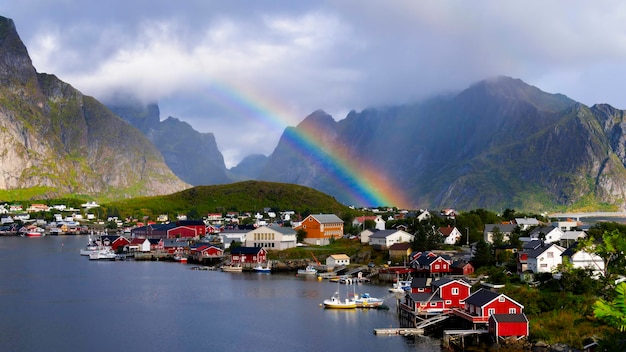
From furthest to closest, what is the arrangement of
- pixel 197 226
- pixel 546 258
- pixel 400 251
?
1. pixel 197 226
2. pixel 400 251
3. pixel 546 258

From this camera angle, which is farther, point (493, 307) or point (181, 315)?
point (181, 315)

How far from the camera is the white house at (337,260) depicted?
67.2 m

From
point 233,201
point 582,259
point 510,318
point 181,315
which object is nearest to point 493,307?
point 510,318

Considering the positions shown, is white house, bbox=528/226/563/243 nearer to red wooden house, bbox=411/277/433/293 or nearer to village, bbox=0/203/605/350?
village, bbox=0/203/605/350

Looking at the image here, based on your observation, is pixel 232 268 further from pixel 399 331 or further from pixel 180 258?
pixel 399 331

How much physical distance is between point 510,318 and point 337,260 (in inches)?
1399

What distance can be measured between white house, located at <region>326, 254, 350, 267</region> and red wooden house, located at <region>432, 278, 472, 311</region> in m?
27.4

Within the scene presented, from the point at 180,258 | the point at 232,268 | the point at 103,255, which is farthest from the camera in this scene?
the point at 103,255

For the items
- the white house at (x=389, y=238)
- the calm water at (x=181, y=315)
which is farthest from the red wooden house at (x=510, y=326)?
the white house at (x=389, y=238)

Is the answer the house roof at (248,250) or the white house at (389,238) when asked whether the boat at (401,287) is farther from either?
the house roof at (248,250)

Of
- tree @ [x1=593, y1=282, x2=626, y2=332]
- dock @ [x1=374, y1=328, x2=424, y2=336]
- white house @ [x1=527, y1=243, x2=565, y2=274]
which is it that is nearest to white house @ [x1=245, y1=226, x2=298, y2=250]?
white house @ [x1=527, y1=243, x2=565, y2=274]

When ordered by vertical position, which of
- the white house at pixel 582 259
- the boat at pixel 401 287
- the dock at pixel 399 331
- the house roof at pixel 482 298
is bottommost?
the dock at pixel 399 331

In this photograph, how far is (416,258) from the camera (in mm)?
61500

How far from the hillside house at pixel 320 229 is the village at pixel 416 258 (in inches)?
5.0
